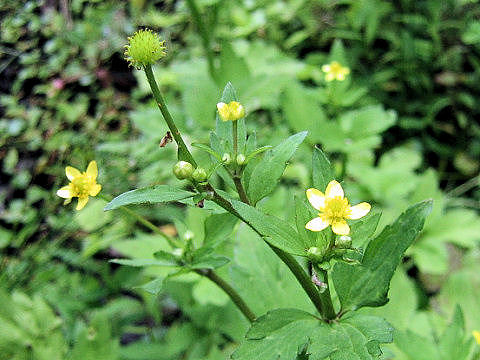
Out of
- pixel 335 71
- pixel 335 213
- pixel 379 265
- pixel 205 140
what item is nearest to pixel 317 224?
pixel 335 213

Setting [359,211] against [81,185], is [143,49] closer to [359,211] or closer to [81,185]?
[81,185]

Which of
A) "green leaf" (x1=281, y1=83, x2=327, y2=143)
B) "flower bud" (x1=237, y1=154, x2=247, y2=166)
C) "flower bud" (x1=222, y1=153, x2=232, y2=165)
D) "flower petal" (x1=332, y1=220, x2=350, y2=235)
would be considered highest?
"flower bud" (x1=222, y1=153, x2=232, y2=165)

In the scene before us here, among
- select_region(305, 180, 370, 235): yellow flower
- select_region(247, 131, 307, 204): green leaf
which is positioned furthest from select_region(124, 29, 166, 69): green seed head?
select_region(305, 180, 370, 235): yellow flower

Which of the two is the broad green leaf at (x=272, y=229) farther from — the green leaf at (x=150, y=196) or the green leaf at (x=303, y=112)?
the green leaf at (x=303, y=112)

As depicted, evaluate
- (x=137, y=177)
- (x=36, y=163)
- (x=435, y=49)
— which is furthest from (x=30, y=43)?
(x=435, y=49)

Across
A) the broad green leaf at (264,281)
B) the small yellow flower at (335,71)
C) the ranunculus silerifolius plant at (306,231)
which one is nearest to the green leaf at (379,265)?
the ranunculus silerifolius plant at (306,231)

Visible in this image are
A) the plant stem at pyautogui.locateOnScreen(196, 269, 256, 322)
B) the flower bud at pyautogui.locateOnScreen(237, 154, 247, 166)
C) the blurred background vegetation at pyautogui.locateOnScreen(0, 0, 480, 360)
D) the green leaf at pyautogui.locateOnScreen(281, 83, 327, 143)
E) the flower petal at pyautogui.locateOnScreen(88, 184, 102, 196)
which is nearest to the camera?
the flower bud at pyautogui.locateOnScreen(237, 154, 247, 166)

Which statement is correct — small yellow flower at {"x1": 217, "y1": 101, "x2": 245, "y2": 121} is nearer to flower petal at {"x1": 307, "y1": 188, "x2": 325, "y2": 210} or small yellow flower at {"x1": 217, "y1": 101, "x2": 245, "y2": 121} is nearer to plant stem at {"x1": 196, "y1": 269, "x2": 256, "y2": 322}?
flower petal at {"x1": 307, "y1": 188, "x2": 325, "y2": 210}
